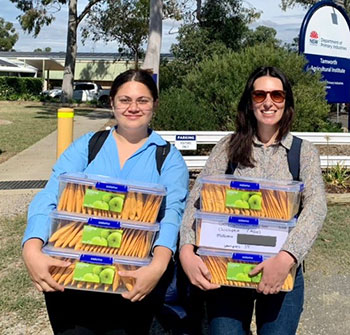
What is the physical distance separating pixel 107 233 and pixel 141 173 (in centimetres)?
37

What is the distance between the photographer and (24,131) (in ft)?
49.4

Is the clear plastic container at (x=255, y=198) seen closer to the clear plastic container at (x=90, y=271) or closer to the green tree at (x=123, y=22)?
the clear plastic container at (x=90, y=271)

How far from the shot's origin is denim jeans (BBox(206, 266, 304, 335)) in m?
2.21

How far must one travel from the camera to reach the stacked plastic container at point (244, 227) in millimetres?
2080

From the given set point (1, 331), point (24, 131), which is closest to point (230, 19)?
point (24, 131)

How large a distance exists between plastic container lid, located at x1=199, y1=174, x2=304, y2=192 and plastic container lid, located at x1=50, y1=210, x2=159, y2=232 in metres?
0.37

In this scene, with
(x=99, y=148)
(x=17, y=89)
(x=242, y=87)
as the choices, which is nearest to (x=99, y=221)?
(x=99, y=148)

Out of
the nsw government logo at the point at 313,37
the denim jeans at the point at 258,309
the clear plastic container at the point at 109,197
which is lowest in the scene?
the denim jeans at the point at 258,309

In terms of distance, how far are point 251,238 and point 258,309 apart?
41 centimetres

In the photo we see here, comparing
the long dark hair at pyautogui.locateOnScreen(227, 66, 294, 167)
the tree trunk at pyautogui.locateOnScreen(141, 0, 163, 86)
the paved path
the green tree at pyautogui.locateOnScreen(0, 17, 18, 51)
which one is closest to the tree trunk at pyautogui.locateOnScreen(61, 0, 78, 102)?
the tree trunk at pyautogui.locateOnScreen(141, 0, 163, 86)

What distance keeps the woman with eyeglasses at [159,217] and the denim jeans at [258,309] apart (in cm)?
28

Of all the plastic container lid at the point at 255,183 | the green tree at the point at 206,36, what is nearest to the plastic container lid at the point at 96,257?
the plastic container lid at the point at 255,183

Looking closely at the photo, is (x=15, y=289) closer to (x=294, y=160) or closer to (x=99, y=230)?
(x=99, y=230)

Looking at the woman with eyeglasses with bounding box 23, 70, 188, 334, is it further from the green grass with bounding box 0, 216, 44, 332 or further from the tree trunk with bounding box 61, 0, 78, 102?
the tree trunk with bounding box 61, 0, 78, 102
